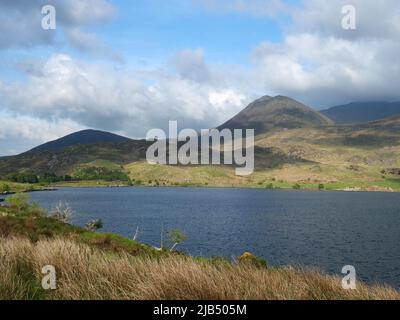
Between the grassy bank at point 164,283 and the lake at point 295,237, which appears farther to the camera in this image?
the lake at point 295,237

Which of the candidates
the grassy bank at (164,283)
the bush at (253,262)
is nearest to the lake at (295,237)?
the bush at (253,262)

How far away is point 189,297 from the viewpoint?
9836 millimetres

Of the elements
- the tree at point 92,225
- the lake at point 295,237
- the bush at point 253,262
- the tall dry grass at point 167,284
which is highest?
the tall dry grass at point 167,284

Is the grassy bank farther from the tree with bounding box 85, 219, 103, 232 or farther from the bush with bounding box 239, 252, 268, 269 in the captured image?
the tree with bounding box 85, 219, 103, 232

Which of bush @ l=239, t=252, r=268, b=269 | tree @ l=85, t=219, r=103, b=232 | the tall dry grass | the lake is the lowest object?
the lake

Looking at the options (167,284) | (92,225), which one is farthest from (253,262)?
(92,225)

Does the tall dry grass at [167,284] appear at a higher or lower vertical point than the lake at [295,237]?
higher

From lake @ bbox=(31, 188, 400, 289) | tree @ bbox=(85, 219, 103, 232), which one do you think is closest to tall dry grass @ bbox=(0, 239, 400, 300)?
lake @ bbox=(31, 188, 400, 289)

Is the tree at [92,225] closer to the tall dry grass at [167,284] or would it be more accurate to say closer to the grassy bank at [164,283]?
the grassy bank at [164,283]

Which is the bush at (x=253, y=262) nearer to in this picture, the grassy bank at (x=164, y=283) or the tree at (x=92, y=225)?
the grassy bank at (x=164, y=283)

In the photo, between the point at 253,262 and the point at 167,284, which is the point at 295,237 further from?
the point at 167,284

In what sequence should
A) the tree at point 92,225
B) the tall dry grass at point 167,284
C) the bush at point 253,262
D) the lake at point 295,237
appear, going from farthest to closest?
1. the tree at point 92,225
2. the lake at point 295,237
3. the bush at point 253,262
4. the tall dry grass at point 167,284

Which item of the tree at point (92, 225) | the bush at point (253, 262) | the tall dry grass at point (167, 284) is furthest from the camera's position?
the tree at point (92, 225)
